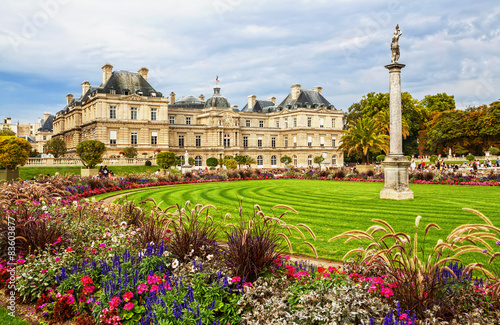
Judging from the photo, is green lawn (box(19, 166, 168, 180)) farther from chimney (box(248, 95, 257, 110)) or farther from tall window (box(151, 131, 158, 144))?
chimney (box(248, 95, 257, 110))

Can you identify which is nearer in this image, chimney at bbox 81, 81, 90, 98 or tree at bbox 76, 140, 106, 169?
tree at bbox 76, 140, 106, 169

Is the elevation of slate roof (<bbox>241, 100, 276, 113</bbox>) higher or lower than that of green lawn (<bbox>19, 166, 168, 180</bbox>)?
higher

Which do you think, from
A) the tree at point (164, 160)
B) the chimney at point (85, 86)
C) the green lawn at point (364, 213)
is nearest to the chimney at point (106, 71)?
the chimney at point (85, 86)

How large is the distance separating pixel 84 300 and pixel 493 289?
455cm

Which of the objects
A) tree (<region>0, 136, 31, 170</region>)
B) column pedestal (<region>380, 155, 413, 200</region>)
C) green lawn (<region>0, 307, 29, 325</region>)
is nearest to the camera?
green lawn (<region>0, 307, 29, 325</region>)

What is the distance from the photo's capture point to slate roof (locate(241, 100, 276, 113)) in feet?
252

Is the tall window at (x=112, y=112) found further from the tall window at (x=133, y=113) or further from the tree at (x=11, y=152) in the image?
the tree at (x=11, y=152)

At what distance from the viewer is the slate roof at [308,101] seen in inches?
2756

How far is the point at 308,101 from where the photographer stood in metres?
70.3

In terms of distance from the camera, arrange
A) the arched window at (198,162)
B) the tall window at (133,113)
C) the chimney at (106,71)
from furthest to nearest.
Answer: the arched window at (198,162), the chimney at (106,71), the tall window at (133,113)

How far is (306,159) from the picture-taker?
224 feet

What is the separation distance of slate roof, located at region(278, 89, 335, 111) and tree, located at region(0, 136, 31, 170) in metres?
53.6

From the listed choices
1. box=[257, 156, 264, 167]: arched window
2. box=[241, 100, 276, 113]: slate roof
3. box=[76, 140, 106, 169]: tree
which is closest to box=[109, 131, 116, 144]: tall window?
box=[76, 140, 106, 169]: tree

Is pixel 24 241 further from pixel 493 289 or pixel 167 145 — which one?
pixel 167 145
